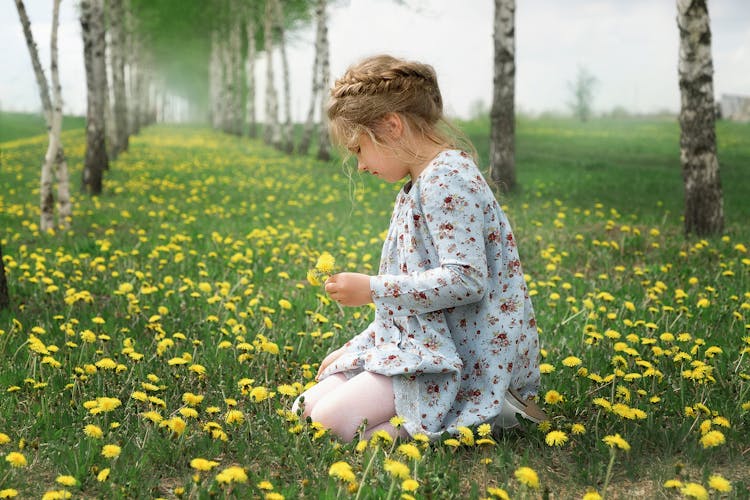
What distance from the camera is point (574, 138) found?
27156mm

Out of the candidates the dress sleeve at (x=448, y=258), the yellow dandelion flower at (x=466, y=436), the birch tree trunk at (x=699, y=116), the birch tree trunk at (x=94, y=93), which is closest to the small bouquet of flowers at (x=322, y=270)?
the dress sleeve at (x=448, y=258)

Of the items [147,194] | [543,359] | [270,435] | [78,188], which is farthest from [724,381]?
[78,188]

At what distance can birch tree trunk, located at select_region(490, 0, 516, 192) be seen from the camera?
37.8 ft

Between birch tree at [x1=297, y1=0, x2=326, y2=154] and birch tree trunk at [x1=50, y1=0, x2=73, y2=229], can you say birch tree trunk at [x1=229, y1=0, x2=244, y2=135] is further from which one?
birch tree trunk at [x1=50, y1=0, x2=73, y2=229]

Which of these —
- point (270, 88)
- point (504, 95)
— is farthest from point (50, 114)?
point (270, 88)

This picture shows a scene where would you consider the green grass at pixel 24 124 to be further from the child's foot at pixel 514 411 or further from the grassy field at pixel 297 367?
the child's foot at pixel 514 411

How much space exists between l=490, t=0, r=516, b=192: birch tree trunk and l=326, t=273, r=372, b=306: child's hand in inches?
350

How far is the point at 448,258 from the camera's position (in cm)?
271

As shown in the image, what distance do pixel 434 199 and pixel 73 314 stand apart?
9.94ft

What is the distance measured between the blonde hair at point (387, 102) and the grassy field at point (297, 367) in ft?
1.39

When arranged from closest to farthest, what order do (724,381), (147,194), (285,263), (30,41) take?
(724,381)
(285,263)
(30,41)
(147,194)

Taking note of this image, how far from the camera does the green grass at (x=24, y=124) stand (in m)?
36.6

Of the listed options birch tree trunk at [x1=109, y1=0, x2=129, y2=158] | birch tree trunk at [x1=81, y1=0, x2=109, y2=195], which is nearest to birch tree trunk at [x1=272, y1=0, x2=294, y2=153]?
birch tree trunk at [x1=109, y1=0, x2=129, y2=158]

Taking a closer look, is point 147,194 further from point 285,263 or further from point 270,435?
point 270,435
